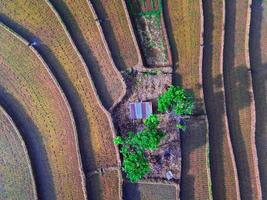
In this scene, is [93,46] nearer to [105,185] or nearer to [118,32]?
[118,32]

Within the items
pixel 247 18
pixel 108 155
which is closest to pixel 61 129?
pixel 108 155

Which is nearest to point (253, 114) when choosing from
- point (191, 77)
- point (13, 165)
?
point (191, 77)

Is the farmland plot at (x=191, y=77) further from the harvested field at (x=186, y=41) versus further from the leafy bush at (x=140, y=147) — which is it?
the leafy bush at (x=140, y=147)

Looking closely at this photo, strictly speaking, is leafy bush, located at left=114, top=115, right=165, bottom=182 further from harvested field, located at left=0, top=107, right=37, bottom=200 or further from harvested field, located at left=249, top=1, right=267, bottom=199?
harvested field, located at left=249, top=1, right=267, bottom=199

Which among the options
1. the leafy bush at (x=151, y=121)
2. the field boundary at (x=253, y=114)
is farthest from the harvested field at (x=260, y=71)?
the leafy bush at (x=151, y=121)

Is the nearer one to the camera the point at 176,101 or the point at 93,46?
the point at 176,101

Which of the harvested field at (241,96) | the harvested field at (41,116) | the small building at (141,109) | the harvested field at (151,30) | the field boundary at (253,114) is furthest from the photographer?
the harvested field at (151,30)
